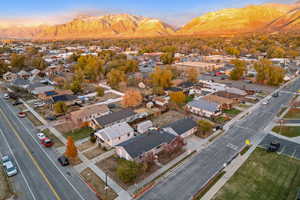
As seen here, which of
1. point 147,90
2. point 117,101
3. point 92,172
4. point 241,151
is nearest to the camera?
point 92,172

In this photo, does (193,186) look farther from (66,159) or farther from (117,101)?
(117,101)

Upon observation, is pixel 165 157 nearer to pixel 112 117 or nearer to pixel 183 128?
pixel 183 128

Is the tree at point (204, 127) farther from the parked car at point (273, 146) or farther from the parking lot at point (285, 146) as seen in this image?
the parked car at point (273, 146)

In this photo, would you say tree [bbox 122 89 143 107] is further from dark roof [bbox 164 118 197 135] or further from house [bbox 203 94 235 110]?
house [bbox 203 94 235 110]

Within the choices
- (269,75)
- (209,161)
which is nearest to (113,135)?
(209,161)

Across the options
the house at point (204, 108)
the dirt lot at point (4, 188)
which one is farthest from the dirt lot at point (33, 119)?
the house at point (204, 108)

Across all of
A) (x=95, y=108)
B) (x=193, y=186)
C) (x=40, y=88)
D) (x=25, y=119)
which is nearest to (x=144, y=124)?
(x=95, y=108)

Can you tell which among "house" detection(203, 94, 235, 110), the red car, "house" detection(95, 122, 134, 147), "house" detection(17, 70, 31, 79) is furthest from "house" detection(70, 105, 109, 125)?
"house" detection(17, 70, 31, 79)
